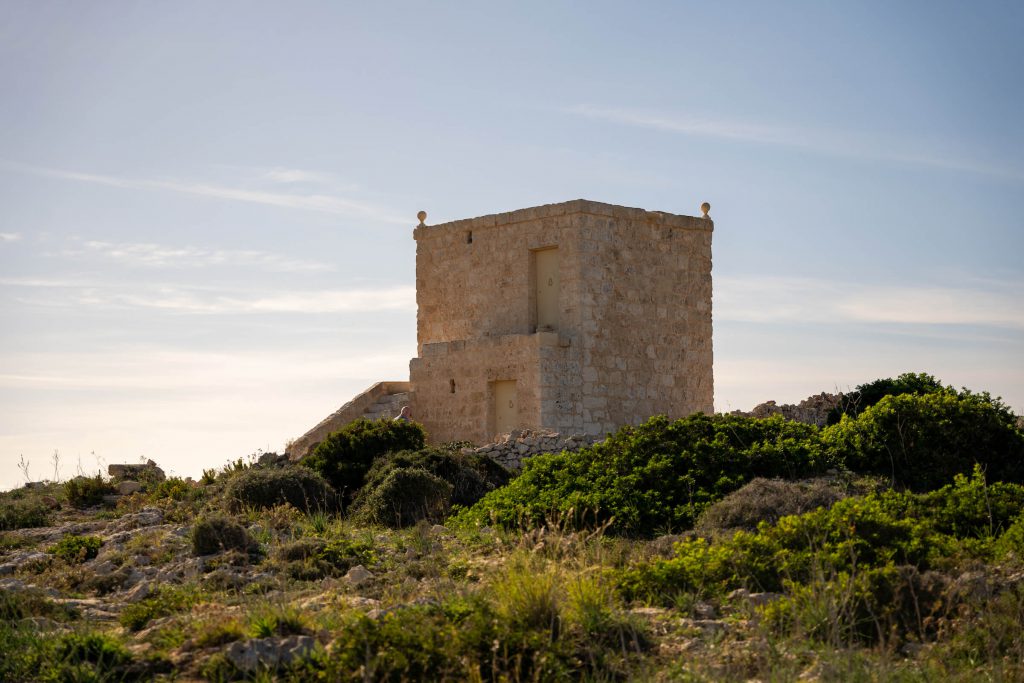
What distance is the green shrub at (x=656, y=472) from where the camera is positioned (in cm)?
1323

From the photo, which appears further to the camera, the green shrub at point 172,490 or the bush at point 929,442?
the green shrub at point 172,490

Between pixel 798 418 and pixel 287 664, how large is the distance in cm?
1738

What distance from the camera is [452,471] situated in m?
16.7

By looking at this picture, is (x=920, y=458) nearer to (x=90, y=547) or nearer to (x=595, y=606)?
(x=595, y=606)

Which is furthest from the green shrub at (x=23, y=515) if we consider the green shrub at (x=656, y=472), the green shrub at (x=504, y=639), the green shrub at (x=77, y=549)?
the green shrub at (x=504, y=639)

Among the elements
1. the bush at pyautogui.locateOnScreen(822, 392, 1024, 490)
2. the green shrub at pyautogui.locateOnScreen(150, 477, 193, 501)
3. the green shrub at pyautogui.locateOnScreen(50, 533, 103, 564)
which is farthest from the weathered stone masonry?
the green shrub at pyautogui.locateOnScreen(50, 533, 103, 564)

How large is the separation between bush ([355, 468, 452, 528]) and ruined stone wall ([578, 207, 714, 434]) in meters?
8.57

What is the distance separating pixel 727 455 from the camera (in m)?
14.4

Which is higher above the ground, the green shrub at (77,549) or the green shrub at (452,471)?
the green shrub at (452,471)

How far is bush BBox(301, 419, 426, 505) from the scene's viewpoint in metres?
17.7

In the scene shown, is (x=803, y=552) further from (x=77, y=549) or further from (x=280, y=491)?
(x=77, y=549)

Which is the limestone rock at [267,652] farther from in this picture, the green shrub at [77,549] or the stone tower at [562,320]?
the stone tower at [562,320]

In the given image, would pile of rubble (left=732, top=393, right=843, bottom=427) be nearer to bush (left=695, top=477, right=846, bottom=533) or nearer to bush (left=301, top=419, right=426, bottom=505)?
bush (left=301, top=419, right=426, bottom=505)

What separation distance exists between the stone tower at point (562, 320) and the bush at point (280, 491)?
821 centimetres
